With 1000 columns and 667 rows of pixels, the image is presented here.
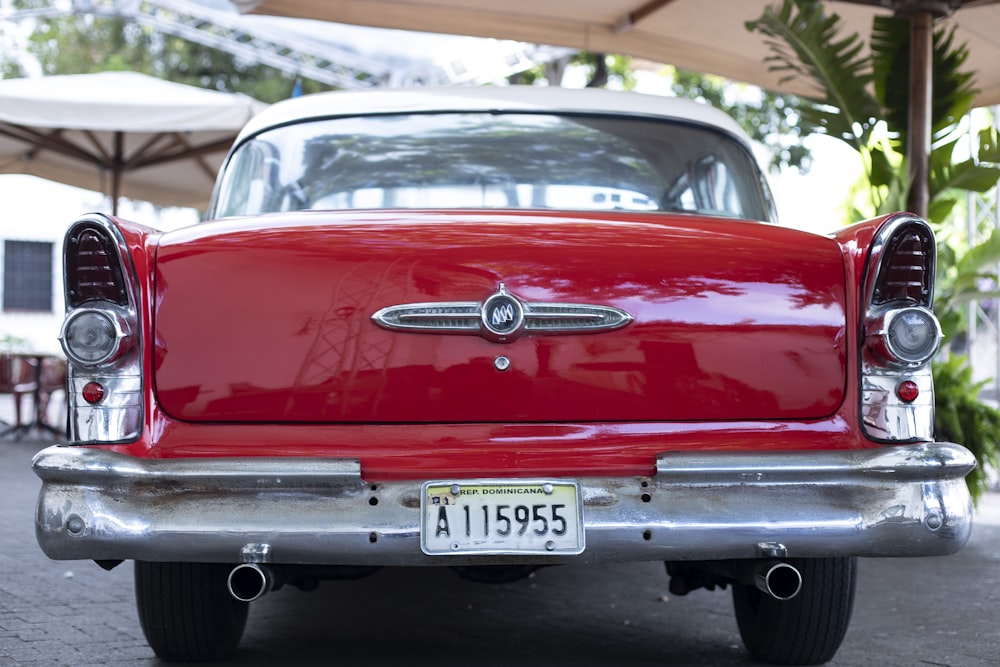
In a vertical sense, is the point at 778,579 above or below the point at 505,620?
above

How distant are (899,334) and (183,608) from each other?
206 centimetres

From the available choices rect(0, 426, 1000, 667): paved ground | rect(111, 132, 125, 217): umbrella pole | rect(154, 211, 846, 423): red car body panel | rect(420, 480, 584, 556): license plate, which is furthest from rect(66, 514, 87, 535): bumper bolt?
rect(111, 132, 125, 217): umbrella pole

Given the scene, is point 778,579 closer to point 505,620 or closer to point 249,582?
point 249,582

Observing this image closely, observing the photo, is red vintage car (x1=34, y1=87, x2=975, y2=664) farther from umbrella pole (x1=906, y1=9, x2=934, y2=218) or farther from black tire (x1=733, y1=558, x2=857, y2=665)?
umbrella pole (x1=906, y1=9, x2=934, y2=218)

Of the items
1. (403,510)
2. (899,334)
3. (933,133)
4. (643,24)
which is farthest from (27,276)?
(899,334)

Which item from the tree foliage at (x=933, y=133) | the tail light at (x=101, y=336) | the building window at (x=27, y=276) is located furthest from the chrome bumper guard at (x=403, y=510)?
the building window at (x=27, y=276)

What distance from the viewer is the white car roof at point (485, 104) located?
4.25 m

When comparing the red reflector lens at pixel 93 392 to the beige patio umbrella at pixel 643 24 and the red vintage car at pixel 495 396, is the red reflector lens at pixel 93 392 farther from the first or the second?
the beige patio umbrella at pixel 643 24

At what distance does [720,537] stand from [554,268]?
29.6 inches

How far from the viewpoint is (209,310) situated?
119 inches

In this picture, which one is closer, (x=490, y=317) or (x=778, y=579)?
(x=490, y=317)

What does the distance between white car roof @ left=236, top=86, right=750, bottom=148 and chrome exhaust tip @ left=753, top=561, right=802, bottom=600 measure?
183 cm

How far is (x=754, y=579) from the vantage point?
3.13 metres

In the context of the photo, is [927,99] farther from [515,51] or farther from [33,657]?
[515,51]
